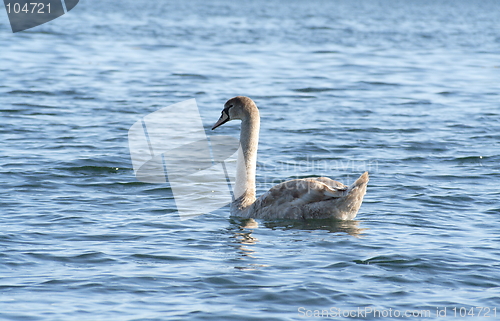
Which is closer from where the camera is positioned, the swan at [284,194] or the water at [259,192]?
the water at [259,192]

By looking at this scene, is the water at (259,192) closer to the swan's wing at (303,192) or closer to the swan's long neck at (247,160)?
the swan's wing at (303,192)

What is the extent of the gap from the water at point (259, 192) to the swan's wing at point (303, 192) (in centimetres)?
37

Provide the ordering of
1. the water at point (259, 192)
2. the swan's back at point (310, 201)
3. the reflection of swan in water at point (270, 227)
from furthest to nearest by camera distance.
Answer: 1. the swan's back at point (310, 201)
2. the reflection of swan in water at point (270, 227)
3. the water at point (259, 192)

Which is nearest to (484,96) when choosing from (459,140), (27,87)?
(459,140)

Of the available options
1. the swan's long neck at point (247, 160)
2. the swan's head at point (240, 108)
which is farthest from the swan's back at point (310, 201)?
the swan's head at point (240, 108)

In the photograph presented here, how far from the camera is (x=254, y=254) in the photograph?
8391mm

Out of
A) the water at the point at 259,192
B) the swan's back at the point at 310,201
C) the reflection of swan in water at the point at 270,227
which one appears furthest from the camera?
the swan's back at the point at 310,201

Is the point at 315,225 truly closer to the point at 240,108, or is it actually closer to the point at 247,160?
the point at 247,160

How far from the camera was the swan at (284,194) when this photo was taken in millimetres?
9484

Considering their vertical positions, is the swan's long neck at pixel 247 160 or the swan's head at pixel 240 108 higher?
the swan's head at pixel 240 108

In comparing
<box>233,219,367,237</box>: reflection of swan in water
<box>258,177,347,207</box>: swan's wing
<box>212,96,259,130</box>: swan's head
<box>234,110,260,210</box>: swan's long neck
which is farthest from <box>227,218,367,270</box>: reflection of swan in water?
<box>212,96,259,130</box>: swan's head

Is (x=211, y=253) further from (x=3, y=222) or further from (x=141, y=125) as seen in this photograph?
(x=141, y=125)

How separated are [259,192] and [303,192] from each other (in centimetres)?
209

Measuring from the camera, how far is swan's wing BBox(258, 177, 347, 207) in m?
9.52
